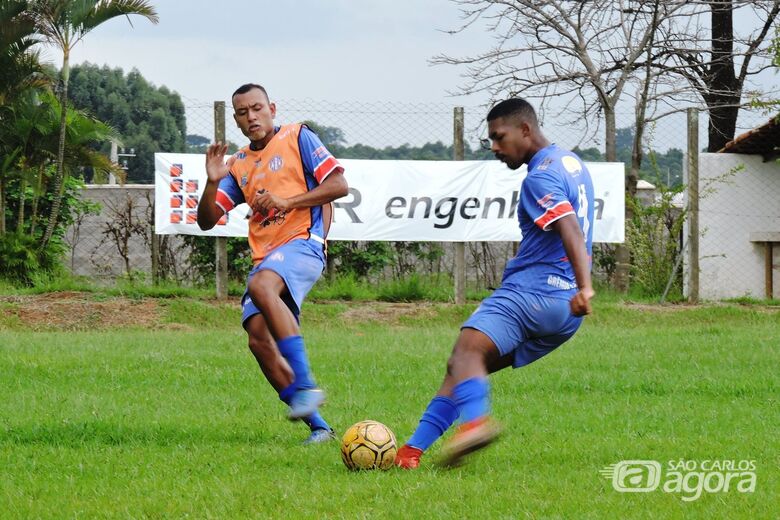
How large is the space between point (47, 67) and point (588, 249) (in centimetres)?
1488

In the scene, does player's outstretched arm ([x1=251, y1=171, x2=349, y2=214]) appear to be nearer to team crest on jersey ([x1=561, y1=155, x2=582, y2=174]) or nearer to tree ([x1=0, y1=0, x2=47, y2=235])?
team crest on jersey ([x1=561, y1=155, x2=582, y2=174])

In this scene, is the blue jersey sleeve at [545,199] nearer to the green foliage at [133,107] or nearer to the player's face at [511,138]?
the player's face at [511,138]

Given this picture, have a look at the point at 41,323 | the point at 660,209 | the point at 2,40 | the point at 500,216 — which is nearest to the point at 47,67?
the point at 2,40

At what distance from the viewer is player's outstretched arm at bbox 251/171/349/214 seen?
6828 millimetres

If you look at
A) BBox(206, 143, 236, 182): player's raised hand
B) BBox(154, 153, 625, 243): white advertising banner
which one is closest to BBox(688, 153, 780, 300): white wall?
BBox(154, 153, 625, 243): white advertising banner

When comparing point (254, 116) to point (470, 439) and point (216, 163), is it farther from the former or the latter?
point (470, 439)

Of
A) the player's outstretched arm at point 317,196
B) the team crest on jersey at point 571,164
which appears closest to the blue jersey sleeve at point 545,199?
the team crest on jersey at point 571,164

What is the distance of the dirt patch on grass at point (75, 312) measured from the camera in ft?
47.8

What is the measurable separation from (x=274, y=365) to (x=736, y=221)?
13786 mm

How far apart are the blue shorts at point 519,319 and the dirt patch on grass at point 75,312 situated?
9.69m

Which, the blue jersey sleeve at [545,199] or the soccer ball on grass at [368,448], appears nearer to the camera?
the blue jersey sleeve at [545,199]

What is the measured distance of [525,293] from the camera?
565 cm

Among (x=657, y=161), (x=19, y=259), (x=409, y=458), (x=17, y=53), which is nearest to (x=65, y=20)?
(x=17, y=53)

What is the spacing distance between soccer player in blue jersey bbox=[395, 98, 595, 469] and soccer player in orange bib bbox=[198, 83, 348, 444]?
1.09 m
